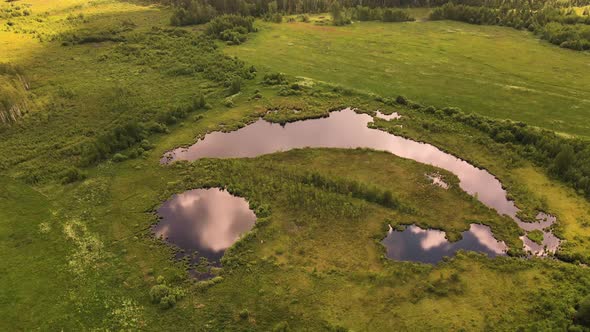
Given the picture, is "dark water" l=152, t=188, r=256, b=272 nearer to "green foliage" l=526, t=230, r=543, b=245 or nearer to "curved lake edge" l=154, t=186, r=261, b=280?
"curved lake edge" l=154, t=186, r=261, b=280

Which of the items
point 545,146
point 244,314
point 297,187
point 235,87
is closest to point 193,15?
point 235,87

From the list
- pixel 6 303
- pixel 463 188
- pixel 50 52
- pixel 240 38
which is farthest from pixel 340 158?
pixel 50 52

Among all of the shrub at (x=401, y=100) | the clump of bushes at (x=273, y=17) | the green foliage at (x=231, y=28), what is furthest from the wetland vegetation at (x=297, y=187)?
the clump of bushes at (x=273, y=17)

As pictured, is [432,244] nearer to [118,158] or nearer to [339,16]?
[118,158]

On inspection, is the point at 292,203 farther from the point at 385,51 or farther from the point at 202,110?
the point at 385,51

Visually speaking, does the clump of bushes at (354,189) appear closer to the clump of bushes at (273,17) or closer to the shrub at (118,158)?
the shrub at (118,158)

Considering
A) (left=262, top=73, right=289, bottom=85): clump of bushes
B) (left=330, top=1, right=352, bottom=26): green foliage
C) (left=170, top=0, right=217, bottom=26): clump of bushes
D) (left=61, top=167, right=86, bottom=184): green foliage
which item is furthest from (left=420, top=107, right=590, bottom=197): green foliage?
(left=170, top=0, right=217, bottom=26): clump of bushes
